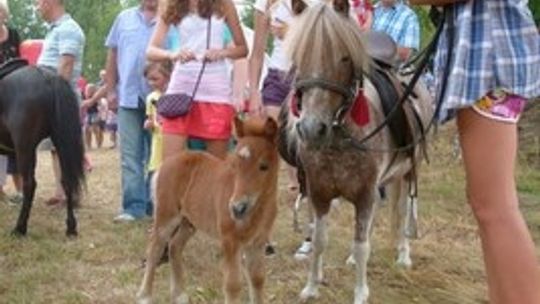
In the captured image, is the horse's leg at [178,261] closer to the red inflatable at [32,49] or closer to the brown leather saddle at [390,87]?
the brown leather saddle at [390,87]

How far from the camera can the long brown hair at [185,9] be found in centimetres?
550

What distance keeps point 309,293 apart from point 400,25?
3225mm

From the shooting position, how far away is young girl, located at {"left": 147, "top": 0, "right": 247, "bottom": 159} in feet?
18.1

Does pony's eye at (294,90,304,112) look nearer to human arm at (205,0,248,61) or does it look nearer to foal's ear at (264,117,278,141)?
→ foal's ear at (264,117,278,141)

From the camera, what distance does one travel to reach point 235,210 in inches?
168

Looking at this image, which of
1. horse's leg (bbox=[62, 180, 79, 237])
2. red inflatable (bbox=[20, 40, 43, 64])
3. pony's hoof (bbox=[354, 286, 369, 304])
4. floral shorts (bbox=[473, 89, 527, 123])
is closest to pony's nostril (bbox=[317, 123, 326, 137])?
pony's hoof (bbox=[354, 286, 369, 304])

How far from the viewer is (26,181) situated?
7059mm

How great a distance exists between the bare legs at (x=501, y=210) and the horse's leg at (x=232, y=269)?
1.92 meters

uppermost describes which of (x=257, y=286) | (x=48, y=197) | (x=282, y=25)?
(x=282, y=25)

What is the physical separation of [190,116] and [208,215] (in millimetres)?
1029

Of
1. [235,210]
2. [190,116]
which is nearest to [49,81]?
[190,116]

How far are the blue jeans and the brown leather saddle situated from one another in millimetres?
3252

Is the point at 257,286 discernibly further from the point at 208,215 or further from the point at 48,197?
the point at 48,197

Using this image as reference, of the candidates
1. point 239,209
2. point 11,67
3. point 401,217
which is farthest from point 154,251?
point 11,67
